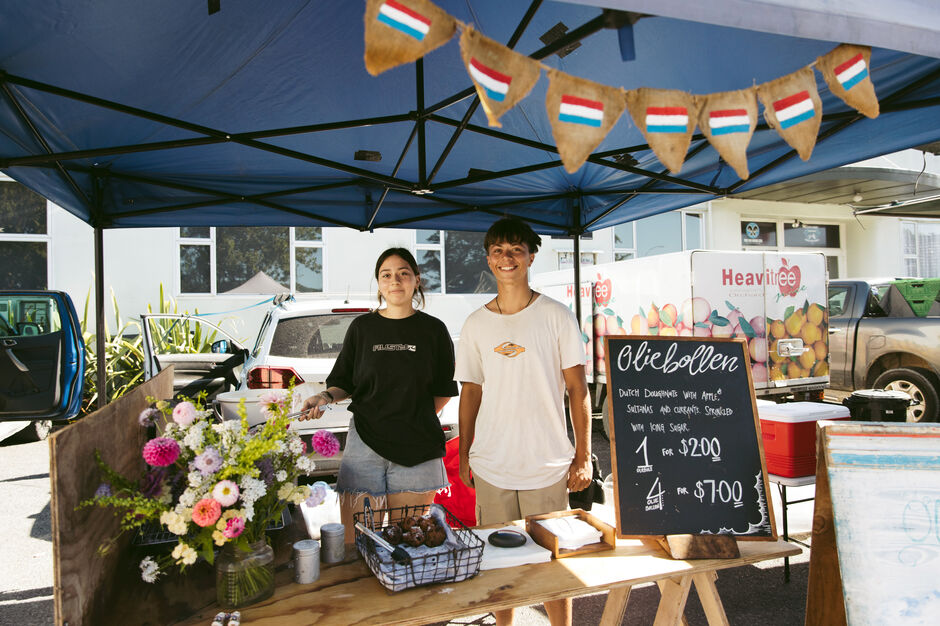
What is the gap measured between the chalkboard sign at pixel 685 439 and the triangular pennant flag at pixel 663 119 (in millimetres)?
737

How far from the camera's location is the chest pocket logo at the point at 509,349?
92.7 inches

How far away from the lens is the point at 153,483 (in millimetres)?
1434

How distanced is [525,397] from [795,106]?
1.38 metres

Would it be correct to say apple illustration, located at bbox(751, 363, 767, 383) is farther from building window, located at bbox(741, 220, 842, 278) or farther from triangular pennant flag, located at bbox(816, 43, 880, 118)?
building window, located at bbox(741, 220, 842, 278)

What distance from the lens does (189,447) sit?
1461 mm

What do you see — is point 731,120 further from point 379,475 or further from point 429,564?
point 379,475

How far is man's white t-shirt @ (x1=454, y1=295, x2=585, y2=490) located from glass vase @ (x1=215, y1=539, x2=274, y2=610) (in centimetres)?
107

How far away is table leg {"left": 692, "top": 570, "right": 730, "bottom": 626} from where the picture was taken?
184 cm

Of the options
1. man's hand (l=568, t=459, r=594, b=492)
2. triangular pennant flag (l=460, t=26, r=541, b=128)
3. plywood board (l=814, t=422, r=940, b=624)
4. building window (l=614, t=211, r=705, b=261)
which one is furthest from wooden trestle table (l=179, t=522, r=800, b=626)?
building window (l=614, t=211, r=705, b=261)

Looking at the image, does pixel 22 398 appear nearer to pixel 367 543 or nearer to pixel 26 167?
pixel 26 167

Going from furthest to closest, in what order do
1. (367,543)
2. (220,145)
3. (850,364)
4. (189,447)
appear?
(850,364)
(220,145)
(367,543)
(189,447)

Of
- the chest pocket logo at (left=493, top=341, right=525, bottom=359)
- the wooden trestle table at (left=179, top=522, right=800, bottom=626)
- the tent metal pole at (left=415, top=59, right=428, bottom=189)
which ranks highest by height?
the tent metal pole at (left=415, top=59, right=428, bottom=189)

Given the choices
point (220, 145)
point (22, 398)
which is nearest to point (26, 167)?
point (220, 145)

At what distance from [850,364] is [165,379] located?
7742mm
